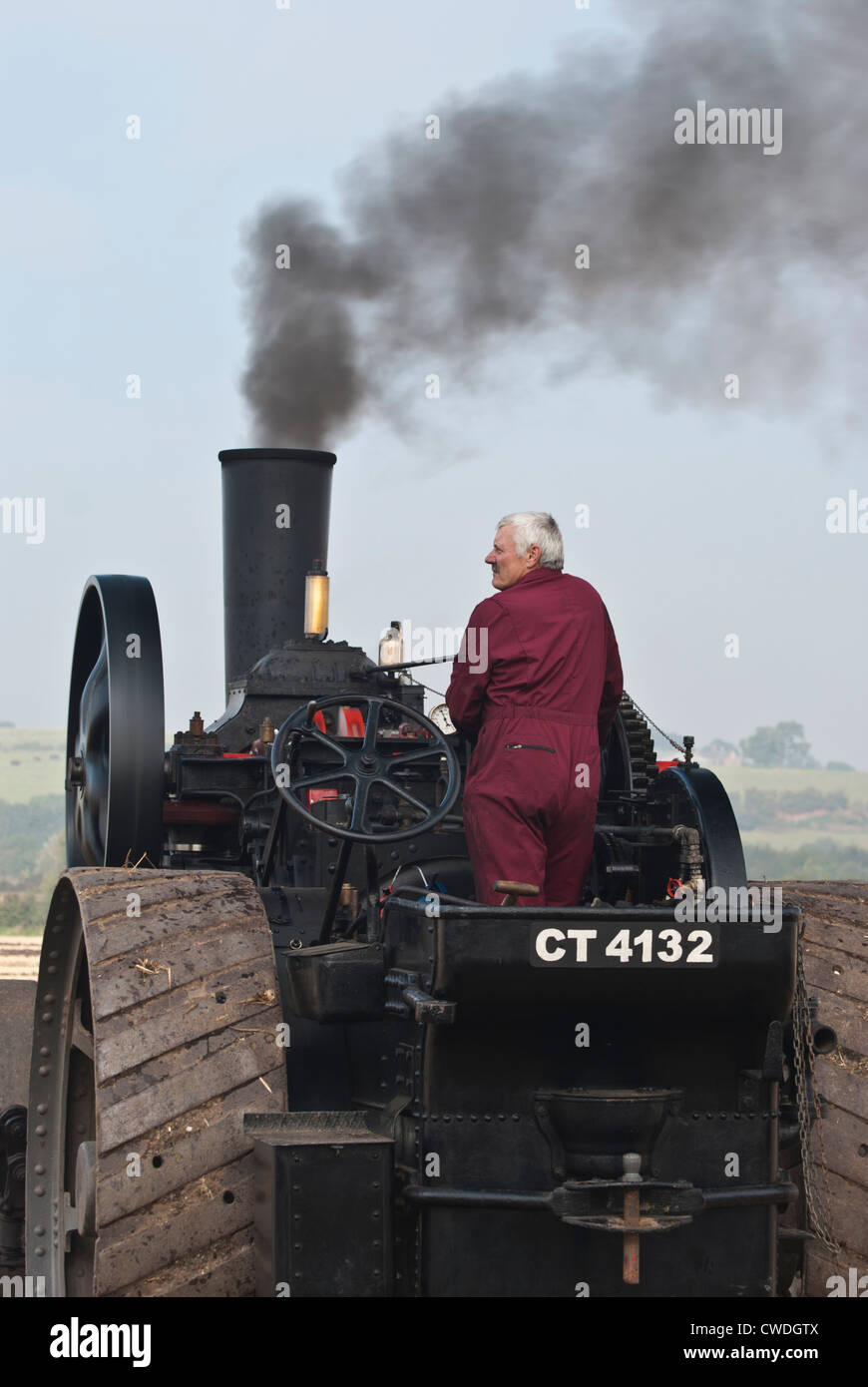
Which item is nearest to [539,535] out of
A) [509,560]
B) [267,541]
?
[509,560]

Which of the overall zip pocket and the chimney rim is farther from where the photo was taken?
the chimney rim

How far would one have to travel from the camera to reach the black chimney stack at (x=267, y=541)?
838 cm

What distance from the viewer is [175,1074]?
14.8 feet

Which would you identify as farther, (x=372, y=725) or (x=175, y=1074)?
(x=372, y=725)

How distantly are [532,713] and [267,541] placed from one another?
12.0 feet

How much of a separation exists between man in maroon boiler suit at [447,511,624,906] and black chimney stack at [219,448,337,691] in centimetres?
321

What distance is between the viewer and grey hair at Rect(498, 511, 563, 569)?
5.19 m

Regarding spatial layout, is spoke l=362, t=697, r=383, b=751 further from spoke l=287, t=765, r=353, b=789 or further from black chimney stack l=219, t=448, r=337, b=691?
black chimney stack l=219, t=448, r=337, b=691

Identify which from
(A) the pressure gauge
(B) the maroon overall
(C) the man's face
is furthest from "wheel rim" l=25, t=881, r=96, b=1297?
(A) the pressure gauge

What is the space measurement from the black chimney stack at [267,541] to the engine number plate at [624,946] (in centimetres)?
424

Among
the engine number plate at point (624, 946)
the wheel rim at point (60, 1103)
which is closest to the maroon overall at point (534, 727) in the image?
the engine number plate at point (624, 946)

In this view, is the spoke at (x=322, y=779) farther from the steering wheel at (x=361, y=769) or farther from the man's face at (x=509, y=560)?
the man's face at (x=509, y=560)

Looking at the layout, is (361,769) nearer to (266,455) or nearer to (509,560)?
(509,560)

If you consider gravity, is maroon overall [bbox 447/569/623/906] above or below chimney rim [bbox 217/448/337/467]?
below
